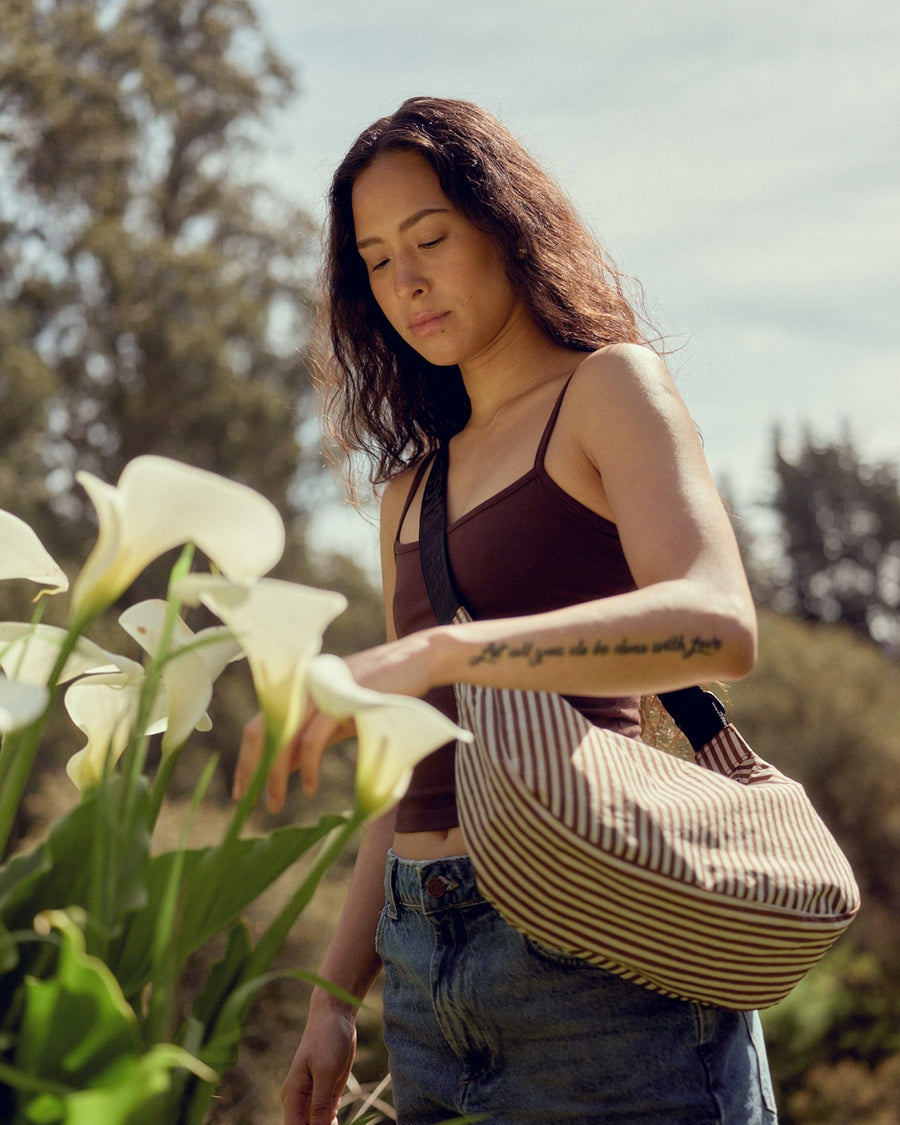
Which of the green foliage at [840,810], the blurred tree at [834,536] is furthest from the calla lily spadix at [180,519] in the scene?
→ the blurred tree at [834,536]

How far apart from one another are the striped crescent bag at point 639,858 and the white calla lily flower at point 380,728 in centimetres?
15

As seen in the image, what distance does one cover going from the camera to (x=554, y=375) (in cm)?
107

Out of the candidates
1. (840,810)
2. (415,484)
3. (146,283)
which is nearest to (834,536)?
(840,810)

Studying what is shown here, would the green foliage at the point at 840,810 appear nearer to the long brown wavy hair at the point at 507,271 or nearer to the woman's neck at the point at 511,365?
the long brown wavy hair at the point at 507,271

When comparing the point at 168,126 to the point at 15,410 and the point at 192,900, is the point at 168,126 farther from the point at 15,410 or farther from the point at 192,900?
the point at 192,900

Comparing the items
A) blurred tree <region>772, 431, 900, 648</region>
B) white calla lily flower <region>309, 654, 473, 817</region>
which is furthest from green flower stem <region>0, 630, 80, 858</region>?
blurred tree <region>772, 431, 900, 648</region>

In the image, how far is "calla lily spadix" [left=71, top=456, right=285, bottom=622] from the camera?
1.52ft

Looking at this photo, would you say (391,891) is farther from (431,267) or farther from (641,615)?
(431,267)

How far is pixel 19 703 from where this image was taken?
44 centimetres

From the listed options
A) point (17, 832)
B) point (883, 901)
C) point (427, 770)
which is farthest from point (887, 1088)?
point (427, 770)

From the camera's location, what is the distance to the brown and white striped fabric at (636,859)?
0.62m

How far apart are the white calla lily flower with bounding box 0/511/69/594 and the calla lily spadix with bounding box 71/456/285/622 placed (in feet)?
0.33

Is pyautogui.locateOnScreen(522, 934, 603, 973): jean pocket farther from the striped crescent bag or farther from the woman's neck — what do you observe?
the woman's neck

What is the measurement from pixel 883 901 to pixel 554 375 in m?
10.9
